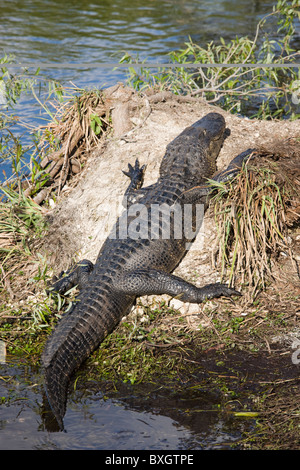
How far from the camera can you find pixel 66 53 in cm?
1184

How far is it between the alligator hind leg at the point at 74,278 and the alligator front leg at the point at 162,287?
419 millimetres

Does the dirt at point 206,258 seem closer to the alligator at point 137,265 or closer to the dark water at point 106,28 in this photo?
the alligator at point 137,265

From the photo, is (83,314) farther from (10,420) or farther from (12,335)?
(10,420)

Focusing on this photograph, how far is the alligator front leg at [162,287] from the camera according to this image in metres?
4.76

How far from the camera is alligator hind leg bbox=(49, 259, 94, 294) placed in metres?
5.02

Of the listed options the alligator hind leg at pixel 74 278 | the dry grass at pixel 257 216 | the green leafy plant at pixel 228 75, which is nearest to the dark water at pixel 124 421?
the alligator hind leg at pixel 74 278

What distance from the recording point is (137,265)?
4945mm

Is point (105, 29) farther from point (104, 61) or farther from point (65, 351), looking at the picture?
point (65, 351)

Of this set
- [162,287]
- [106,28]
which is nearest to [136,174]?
[162,287]

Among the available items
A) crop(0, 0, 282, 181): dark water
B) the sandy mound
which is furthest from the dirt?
crop(0, 0, 282, 181): dark water

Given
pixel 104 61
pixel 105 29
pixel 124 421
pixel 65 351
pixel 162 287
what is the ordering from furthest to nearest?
pixel 105 29
pixel 104 61
pixel 162 287
pixel 65 351
pixel 124 421

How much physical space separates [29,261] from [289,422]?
3.04 meters

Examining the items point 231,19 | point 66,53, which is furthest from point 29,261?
point 231,19

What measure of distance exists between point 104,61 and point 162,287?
7678 millimetres
